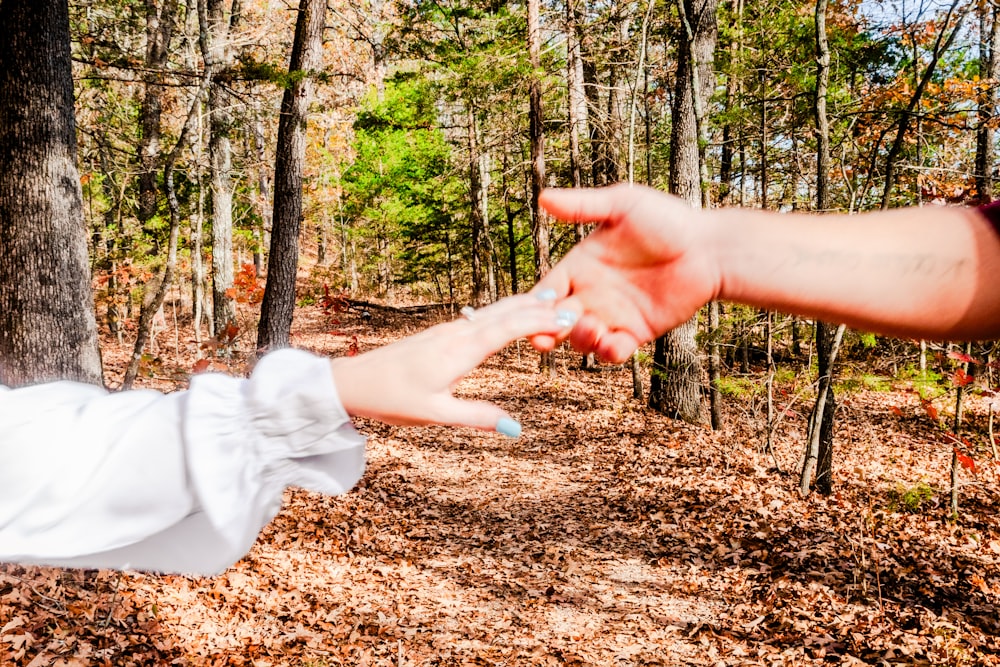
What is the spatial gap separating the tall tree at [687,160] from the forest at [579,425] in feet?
0.21

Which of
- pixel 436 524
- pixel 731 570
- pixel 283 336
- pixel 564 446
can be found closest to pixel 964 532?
pixel 731 570

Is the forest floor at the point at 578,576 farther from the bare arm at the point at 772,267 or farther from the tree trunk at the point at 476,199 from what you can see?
the tree trunk at the point at 476,199

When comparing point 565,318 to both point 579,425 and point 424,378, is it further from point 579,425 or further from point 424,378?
point 579,425

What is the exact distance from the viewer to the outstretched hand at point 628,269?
1406 mm

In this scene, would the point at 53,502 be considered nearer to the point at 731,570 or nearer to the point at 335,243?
the point at 731,570

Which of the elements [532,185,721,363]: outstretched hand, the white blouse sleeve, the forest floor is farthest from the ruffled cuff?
the forest floor

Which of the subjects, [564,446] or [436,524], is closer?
[436,524]

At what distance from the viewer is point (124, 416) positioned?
1.20m

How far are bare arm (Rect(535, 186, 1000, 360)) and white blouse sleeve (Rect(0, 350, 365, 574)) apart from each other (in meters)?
0.60

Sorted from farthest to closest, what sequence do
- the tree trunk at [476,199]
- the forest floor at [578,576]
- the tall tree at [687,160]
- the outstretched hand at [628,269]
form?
the tree trunk at [476,199] → the tall tree at [687,160] → the forest floor at [578,576] → the outstretched hand at [628,269]

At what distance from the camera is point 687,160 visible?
9.84m

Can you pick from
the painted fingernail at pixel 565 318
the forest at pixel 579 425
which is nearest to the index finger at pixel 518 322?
the painted fingernail at pixel 565 318

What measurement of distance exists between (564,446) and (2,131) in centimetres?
807

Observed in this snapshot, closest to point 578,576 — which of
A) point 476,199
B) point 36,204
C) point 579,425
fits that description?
point 579,425
